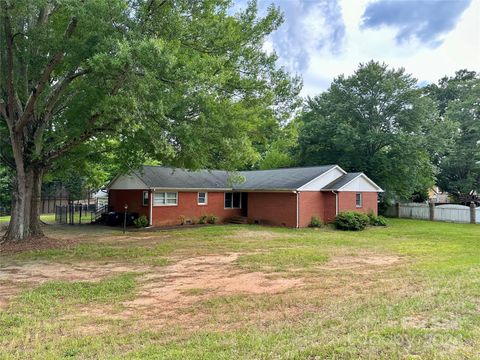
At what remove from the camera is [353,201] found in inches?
899

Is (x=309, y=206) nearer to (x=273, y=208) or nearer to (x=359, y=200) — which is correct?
(x=273, y=208)

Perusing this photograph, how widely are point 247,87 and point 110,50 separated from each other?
5.71 m

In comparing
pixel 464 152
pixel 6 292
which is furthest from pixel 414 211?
pixel 6 292

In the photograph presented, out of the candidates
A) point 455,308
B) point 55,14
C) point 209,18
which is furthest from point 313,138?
point 455,308

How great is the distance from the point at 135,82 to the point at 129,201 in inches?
569

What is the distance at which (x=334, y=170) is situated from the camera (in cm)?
2327

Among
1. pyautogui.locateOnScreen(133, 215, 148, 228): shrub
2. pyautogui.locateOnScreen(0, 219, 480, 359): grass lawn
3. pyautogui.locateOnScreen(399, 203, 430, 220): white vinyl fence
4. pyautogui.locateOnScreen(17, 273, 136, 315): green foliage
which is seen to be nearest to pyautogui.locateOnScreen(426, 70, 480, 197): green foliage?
pyautogui.locateOnScreen(399, 203, 430, 220): white vinyl fence

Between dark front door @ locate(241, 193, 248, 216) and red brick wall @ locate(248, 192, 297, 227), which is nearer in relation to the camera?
red brick wall @ locate(248, 192, 297, 227)

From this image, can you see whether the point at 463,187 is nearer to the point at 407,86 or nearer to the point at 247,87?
the point at 407,86

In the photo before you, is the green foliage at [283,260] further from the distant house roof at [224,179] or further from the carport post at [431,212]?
the carport post at [431,212]

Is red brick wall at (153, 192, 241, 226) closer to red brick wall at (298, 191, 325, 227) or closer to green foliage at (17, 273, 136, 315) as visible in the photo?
red brick wall at (298, 191, 325, 227)

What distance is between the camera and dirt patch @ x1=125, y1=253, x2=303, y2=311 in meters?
6.74

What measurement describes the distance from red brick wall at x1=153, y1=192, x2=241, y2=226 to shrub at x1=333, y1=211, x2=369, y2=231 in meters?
7.44

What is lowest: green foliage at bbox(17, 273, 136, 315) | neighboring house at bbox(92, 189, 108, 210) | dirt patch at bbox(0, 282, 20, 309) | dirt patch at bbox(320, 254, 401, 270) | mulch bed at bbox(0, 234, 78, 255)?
dirt patch at bbox(0, 282, 20, 309)
